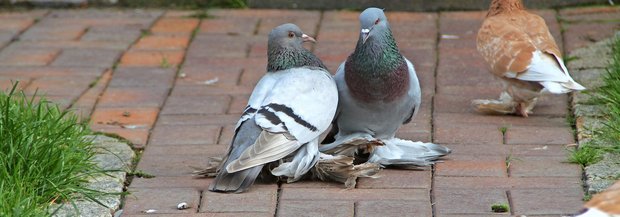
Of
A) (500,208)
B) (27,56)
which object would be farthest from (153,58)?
(500,208)

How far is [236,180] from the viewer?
13.8 feet

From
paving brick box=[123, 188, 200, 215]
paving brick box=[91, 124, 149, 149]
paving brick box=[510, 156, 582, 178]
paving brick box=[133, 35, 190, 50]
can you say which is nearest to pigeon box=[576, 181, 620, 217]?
paving brick box=[510, 156, 582, 178]

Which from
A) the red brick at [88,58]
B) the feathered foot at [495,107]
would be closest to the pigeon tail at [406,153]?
the feathered foot at [495,107]

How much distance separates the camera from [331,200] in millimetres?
4145

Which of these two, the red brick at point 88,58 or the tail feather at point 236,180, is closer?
the tail feather at point 236,180

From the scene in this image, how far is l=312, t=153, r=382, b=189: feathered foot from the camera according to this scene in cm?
432

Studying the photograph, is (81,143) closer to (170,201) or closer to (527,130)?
(170,201)

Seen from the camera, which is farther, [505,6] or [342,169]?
[505,6]

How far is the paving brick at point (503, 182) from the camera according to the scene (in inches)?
167

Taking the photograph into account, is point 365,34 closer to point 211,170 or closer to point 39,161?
point 211,170

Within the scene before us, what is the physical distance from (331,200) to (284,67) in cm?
68

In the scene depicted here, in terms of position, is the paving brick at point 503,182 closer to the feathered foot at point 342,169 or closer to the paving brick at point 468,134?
the feathered foot at point 342,169

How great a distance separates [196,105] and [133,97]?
0.36m

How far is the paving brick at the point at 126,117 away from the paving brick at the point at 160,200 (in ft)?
3.13
